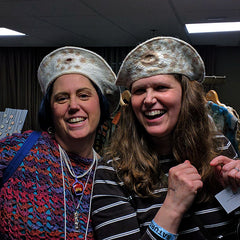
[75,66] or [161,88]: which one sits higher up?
[75,66]

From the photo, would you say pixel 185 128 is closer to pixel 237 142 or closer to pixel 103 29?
pixel 237 142

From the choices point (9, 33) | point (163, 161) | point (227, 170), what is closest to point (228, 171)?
point (227, 170)

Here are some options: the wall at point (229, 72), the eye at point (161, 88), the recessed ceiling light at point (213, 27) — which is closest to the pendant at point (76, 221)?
the eye at point (161, 88)

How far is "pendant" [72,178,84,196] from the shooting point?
4.46 feet

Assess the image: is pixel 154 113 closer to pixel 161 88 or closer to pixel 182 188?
pixel 161 88

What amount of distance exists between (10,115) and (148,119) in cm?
281

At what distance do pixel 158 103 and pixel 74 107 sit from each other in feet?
1.16

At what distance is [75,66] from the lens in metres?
1.44

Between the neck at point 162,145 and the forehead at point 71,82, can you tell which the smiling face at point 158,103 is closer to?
the neck at point 162,145

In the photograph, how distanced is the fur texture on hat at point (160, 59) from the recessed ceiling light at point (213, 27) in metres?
4.26

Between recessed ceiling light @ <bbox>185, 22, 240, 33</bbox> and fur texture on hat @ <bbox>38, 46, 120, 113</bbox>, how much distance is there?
4.15 metres

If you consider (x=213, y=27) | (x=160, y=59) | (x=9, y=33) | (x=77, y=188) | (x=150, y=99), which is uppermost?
(x=9, y=33)

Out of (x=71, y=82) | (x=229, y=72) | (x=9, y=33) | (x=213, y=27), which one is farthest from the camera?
(x=229, y=72)

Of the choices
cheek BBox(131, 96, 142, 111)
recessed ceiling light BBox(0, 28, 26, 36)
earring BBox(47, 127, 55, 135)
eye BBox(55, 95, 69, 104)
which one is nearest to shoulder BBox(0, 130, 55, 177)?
earring BBox(47, 127, 55, 135)
